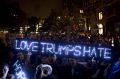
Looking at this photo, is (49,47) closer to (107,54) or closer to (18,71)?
(18,71)

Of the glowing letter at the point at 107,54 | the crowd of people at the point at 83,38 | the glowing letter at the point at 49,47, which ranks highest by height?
the crowd of people at the point at 83,38

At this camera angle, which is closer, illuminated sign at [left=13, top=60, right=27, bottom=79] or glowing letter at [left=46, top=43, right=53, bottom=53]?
glowing letter at [left=46, top=43, right=53, bottom=53]

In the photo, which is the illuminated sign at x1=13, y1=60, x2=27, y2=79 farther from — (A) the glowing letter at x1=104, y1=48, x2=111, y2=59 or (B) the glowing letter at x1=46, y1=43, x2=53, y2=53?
(A) the glowing letter at x1=104, y1=48, x2=111, y2=59

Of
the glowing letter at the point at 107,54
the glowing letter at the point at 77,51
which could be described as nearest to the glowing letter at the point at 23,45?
the glowing letter at the point at 77,51

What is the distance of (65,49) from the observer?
1008 cm

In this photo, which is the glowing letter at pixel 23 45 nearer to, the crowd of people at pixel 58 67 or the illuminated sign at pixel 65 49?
the illuminated sign at pixel 65 49

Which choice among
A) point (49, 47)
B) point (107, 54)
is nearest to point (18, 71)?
point (49, 47)

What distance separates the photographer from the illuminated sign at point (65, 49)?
9.48m

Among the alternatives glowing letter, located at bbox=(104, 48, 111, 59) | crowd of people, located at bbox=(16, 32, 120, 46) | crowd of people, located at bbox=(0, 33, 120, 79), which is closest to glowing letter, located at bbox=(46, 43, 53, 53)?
crowd of people, located at bbox=(0, 33, 120, 79)

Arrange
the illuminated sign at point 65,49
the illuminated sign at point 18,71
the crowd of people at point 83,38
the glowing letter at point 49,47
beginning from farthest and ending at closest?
the crowd of people at point 83,38, the illuminated sign at point 18,71, the glowing letter at point 49,47, the illuminated sign at point 65,49

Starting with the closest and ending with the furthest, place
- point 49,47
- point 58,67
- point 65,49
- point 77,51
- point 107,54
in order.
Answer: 1. point 107,54
2. point 77,51
3. point 65,49
4. point 49,47
5. point 58,67

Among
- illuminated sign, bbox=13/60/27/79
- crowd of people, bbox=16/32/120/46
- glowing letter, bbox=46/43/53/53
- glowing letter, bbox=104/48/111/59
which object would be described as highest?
crowd of people, bbox=16/32/120/46

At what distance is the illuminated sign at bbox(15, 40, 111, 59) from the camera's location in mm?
9477

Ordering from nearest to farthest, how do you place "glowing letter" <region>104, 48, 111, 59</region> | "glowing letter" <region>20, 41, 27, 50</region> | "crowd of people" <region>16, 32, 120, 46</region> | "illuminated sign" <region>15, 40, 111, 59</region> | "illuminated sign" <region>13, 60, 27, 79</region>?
"glowing letter" <region>104, 48, 111, 59</region> → "illuminated sign" <region>15, 40, 111, 59</region> → "glowing letter" <region>20, 41, 27, 50</region> → "illuminated sign" <region>13, 60, 27, 79</region> → "crowd of people" <region>16, 32, 120, 46</region>
